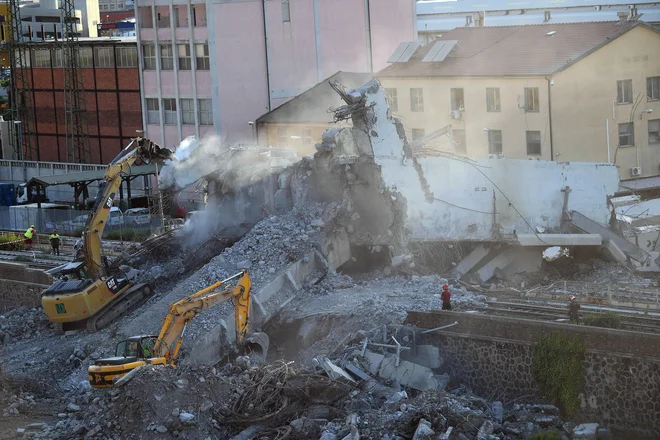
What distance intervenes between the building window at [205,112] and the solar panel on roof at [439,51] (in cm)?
1015

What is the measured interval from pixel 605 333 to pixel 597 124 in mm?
18797

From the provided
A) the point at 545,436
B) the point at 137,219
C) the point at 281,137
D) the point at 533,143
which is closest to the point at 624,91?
the point at 533,143

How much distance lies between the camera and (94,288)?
25.5 metres

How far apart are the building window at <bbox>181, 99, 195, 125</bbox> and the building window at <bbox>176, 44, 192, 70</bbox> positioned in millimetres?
1429

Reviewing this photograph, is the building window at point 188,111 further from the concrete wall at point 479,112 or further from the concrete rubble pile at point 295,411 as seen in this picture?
the concrete rubble pile at point 295,411

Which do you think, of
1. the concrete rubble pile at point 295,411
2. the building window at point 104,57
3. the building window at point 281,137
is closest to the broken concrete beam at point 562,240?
the concrete rubble pile at point 295,411

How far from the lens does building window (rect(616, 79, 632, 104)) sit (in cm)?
3681

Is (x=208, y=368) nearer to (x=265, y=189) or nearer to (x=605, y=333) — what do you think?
(x=605, y=333)

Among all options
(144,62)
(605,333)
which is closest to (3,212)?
(144,62)

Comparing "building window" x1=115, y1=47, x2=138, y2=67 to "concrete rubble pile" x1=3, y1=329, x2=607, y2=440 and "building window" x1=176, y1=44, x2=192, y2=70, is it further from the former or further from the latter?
"concrete rubble pile" x1=3, y1=329, x2=607, y2=440

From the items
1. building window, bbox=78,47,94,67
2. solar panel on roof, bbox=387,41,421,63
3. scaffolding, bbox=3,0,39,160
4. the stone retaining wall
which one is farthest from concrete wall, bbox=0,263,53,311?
scaffolding, bbox=3,0,39,160

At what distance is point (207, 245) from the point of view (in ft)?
93.2

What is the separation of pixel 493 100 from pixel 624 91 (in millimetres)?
4421

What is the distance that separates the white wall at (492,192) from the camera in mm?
28781
